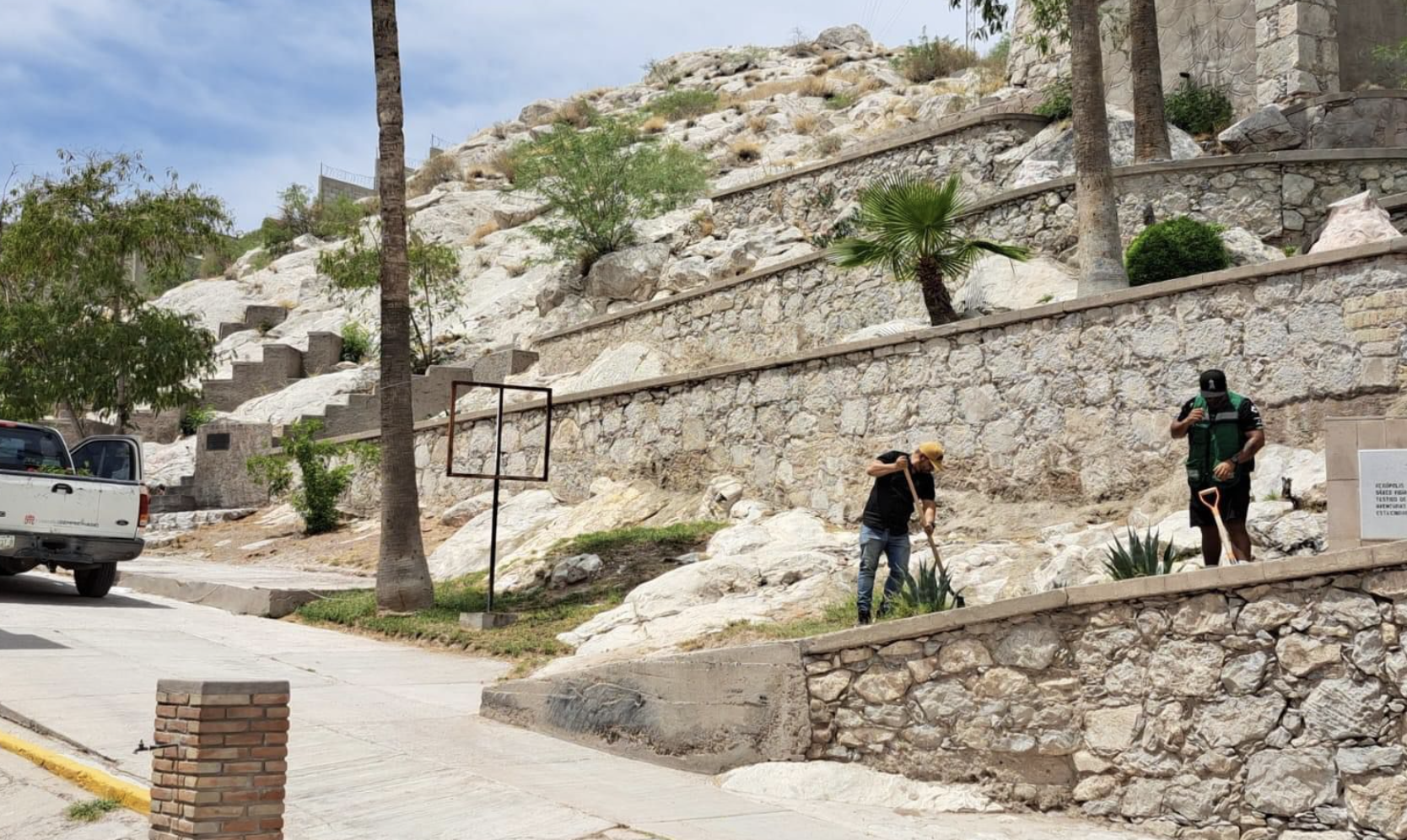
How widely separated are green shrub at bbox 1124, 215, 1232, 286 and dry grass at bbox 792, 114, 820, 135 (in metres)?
28.9

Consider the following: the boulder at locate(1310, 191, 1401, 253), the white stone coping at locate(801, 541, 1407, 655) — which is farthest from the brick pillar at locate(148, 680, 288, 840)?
the boulder at locate(1310, 191, 1401, 253)

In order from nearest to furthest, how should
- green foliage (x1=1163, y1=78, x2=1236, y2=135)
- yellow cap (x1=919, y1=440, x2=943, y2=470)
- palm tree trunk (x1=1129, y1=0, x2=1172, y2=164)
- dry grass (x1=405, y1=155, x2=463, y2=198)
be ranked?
yellow cap (x1=919, y1=440, x2=943, y2=470), palm tree trunk (x1=1129, y1=0, x2=1172, y2=164), green foliage (x1=1163, y1=78, x2=1236, y2=135), dry grass (x1=405, y1=155, x2=463, y2=198)

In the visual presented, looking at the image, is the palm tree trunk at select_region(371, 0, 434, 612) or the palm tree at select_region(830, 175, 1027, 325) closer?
the palm tree trunk at select_region(371, 0, 434, 612)

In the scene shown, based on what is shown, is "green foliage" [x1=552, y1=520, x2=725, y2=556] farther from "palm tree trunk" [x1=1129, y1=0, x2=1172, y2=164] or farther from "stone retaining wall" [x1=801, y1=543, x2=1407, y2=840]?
"palm tree trunk" [x1=1129, y1=0, x2=1172, y2=164]

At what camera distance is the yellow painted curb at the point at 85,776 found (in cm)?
719

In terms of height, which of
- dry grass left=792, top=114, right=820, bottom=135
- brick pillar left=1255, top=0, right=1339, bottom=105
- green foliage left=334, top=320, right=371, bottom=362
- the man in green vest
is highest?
dry grass left=792, top=114, right=820, bottom=135

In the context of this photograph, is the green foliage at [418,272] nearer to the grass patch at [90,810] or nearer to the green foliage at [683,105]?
the grass patch at [90,810]

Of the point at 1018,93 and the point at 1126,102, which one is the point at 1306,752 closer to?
the point at 1126,102

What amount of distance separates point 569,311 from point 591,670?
1865cm

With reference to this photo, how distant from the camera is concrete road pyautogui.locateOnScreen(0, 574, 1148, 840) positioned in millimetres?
7078

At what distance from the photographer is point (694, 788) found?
26.9 ft

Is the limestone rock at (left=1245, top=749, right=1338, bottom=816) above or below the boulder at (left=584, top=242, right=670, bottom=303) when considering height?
below

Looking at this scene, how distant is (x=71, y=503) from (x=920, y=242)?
10.3m

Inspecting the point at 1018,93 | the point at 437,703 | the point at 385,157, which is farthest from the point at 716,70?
the point at 437,703
